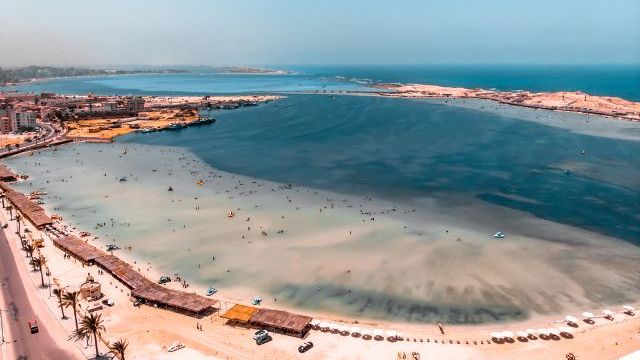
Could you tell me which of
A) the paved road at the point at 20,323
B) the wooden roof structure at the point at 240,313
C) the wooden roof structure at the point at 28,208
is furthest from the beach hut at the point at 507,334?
the wooden roof structure at the point at 28,208

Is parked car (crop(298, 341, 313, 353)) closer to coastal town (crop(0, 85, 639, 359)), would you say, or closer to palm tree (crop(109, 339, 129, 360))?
coastal town (crop(0, 85, 639, 359))

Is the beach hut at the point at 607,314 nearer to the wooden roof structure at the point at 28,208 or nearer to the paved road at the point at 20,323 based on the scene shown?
the paved road at the point at 20,323

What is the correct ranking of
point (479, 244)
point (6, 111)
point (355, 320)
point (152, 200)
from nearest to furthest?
point (355, 320)
point (479, 244)
point (152, 200)
point (6, 111)

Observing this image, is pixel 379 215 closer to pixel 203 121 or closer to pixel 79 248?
pixel 79 248

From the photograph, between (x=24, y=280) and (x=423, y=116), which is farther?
(x=423, y=116)

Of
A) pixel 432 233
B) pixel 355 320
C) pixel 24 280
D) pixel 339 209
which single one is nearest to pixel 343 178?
pixel 339 209

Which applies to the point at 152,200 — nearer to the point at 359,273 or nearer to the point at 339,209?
the point at 339,209
